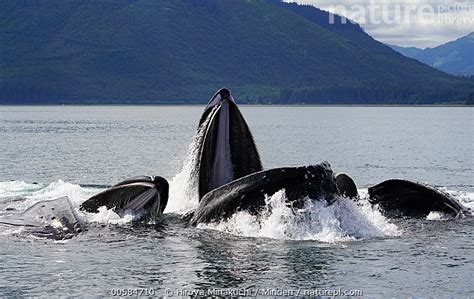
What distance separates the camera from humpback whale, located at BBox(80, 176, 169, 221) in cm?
1944

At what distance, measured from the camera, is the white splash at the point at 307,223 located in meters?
17.4

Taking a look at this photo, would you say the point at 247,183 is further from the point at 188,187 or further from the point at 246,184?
the point at 188,187

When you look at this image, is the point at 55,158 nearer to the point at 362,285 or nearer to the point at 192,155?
the point at 192,155

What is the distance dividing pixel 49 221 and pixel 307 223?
19.8 feet

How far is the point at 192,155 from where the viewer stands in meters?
20.5

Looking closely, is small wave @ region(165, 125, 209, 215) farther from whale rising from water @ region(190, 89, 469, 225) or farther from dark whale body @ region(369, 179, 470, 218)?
dark whale body @ region(369, 179, 470, 218)

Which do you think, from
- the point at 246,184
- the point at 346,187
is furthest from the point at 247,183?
the point at 346,187

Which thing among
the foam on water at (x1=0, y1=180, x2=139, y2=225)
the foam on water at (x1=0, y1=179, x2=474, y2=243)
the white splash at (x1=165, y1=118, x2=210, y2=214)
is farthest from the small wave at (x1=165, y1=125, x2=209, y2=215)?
the foam on water at (x1=0, y1=180, x2=139, y2=225)

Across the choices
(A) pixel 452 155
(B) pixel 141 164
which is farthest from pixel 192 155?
(A) pixel 452 155

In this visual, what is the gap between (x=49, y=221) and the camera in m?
18.6

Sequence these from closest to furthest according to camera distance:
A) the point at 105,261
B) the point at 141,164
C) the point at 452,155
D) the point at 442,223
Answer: the point at 105,261, the point at 442,223, the point at 141,164, the point at 452,155

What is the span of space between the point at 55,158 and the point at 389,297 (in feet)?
126

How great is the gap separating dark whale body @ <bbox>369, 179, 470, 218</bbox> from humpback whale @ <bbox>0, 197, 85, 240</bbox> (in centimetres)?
788

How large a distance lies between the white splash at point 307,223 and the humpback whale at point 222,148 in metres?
1.36
